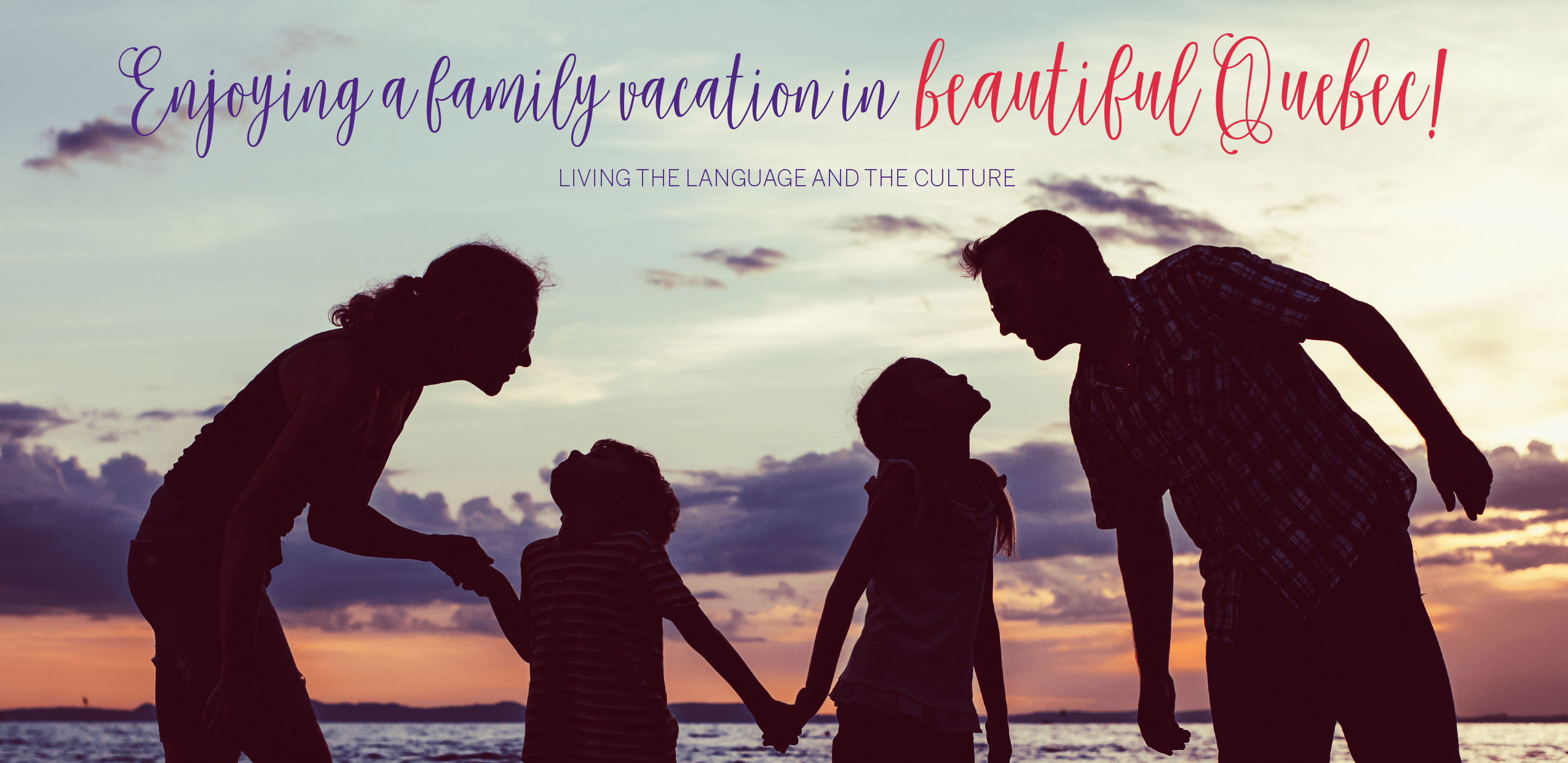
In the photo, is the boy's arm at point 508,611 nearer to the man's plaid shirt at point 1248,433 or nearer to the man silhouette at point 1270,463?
the man silhouette at point 1270,463

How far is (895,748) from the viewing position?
3.88 m

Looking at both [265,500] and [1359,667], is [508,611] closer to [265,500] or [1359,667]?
[265,500]

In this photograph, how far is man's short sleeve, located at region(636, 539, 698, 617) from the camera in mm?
4250

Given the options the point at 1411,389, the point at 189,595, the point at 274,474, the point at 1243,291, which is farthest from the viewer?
the point at 189,595

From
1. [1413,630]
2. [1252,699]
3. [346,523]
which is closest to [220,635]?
[346,523]

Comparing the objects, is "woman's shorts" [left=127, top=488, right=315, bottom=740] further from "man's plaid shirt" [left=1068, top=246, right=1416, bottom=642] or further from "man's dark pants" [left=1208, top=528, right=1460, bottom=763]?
"man's dark pants" [left=1208, top=528, right=1460, bottom=763]

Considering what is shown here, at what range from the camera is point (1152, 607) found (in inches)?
165

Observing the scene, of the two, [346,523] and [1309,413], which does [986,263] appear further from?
[346,523]

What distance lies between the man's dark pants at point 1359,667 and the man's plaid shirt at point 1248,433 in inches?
2.3

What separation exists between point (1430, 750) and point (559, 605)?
9.11 feet

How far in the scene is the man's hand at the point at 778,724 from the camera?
4.20m

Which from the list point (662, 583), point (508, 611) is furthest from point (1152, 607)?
point (508, 611)

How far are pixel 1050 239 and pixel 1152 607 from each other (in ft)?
4.46

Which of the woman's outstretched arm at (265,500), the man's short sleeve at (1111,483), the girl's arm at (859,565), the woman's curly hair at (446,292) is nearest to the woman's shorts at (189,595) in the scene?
the woman's outstretched arm at (265,500)
